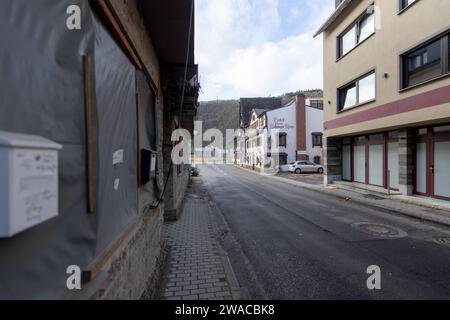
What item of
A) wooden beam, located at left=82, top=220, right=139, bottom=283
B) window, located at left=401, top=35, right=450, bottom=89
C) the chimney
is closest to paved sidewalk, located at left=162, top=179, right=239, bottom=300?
wooden beam, located at left=82, top=220, right=139, bottom=283

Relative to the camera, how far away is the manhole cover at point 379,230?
251 inches

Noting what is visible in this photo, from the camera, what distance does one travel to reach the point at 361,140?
1460 centimetres

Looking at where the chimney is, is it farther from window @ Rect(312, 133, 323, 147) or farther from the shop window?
the shop window

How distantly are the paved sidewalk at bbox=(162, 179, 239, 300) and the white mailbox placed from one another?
293 cm

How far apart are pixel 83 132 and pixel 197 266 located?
11.4 feet

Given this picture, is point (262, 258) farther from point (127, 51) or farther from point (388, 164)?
point (388, 164)

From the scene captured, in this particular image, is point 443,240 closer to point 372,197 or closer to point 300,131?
point 372,197

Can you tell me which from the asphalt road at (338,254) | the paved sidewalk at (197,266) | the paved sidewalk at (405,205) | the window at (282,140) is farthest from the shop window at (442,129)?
the window at (282,140)

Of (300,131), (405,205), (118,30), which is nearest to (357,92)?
(405,205)

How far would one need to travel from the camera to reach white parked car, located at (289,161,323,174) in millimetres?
27797

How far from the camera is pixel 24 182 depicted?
1111 mm

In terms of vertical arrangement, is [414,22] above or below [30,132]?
above
